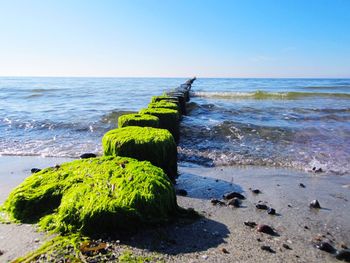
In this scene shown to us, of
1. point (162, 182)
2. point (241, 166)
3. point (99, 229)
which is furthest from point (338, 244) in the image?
point (241, 166)

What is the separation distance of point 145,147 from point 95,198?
1731mm

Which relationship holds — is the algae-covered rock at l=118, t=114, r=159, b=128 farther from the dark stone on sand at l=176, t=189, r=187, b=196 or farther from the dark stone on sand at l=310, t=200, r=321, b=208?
the dark stone on sand at l=310, t=200, r=321, b=208

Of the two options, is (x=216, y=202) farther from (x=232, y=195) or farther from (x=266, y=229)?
(x=266, y=229)

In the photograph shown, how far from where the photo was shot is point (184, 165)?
661 cm

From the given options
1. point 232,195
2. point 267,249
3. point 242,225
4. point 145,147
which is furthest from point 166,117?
point 267,249

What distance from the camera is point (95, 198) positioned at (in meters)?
3.29

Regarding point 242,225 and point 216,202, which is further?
point 216,202

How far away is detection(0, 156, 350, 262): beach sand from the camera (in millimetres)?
2936

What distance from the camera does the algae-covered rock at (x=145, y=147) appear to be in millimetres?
4938

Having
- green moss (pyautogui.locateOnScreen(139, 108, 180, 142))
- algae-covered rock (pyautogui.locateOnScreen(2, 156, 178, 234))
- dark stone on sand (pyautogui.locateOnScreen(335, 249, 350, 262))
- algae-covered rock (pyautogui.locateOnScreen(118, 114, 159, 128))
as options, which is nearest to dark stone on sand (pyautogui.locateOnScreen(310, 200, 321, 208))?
dark stone on sand (pyautogui.locateOnScreen(335, 249, 350, 262))

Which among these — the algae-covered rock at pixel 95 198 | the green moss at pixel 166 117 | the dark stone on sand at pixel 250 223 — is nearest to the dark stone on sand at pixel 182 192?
the algae-covered rock at pixel 95 198

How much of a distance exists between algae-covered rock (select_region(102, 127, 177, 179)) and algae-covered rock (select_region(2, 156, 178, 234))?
2.50ft

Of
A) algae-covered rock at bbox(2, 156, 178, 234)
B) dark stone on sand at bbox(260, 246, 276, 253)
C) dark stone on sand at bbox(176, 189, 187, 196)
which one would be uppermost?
algae-covered rock at bbox(2, 156, 178, 234)

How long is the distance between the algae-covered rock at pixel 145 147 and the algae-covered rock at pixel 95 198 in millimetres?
763
